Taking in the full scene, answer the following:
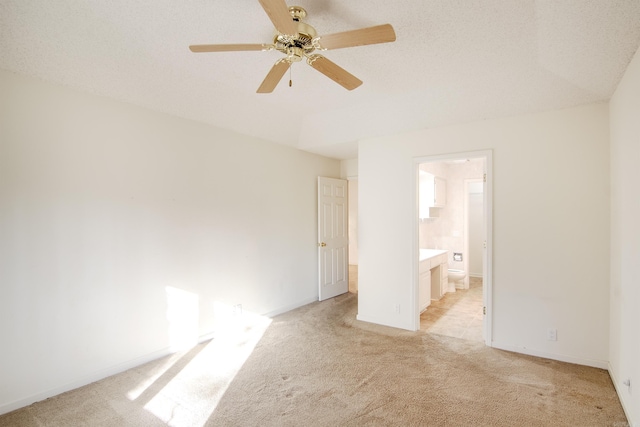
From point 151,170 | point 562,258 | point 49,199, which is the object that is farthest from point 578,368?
point 49,199

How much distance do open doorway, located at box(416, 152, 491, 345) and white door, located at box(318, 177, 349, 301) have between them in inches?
54.3

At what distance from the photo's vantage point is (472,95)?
10.7 ft

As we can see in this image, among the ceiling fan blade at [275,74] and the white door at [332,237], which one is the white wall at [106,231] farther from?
the ceiling fan blade at [275,74]

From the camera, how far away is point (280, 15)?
160 centimetres

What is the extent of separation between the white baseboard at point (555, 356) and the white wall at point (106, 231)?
2.95m

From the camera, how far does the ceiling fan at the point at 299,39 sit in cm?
163

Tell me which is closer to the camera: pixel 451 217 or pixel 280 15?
pixel 280 15

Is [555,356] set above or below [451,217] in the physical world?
below

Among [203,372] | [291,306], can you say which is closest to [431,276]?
[291,306]

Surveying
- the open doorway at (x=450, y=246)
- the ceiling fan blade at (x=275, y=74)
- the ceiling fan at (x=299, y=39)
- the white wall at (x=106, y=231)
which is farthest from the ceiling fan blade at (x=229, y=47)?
the open doorway at (x=450, y=246)

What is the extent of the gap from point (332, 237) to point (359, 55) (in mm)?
3329

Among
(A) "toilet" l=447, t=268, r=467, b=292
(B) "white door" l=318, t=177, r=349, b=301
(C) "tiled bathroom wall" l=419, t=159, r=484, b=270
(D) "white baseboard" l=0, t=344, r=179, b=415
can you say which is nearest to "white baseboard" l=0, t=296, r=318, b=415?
(D) "white baseboard" l=0, t=344, r=179, b=415

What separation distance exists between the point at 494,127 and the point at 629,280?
184 centimetres

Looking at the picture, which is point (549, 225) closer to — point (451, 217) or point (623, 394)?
point (623, 394)
